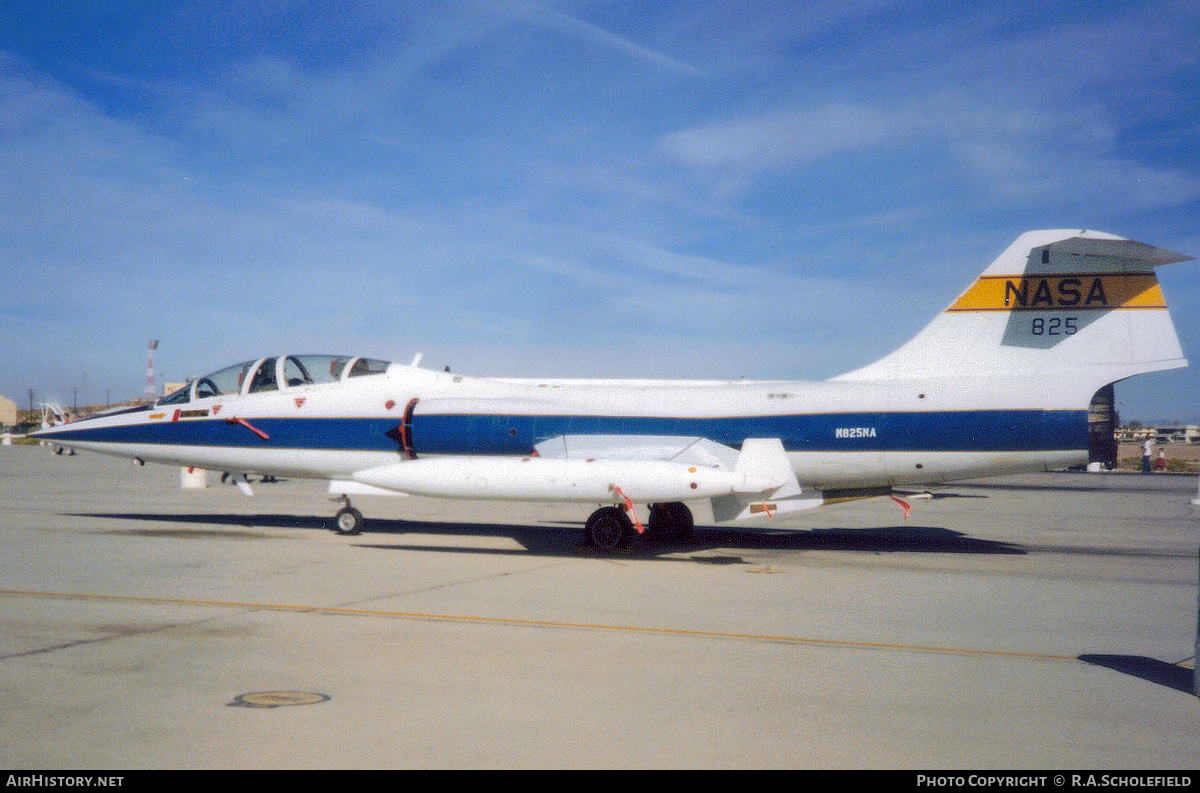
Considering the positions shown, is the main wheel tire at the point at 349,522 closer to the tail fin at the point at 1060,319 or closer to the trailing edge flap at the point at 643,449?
the trailing edge flap at the point at 643,449

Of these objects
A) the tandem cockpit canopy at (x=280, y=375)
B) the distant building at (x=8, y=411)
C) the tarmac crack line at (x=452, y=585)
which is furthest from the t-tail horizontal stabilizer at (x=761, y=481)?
the distant building at (x=8, y=411)

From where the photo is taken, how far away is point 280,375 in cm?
1467

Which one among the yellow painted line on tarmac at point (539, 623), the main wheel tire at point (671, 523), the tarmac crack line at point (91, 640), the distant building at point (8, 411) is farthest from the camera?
the distant building at point (8, 411)

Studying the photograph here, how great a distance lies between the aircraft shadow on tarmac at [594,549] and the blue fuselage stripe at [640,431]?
1566 mm

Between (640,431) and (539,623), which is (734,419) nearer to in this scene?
(640,431)

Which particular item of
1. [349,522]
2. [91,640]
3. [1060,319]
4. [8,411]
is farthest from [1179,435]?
[8,411]

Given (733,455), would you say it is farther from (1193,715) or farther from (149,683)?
(149,683)

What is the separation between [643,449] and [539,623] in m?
5.11

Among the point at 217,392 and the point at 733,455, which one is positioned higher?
the point at 217,392

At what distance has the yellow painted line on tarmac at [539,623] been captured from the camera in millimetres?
6859

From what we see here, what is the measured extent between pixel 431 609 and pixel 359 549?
4.51 metres

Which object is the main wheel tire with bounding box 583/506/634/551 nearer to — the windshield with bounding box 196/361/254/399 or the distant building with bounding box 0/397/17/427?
the windshield with bounding box 196/361/254/399
